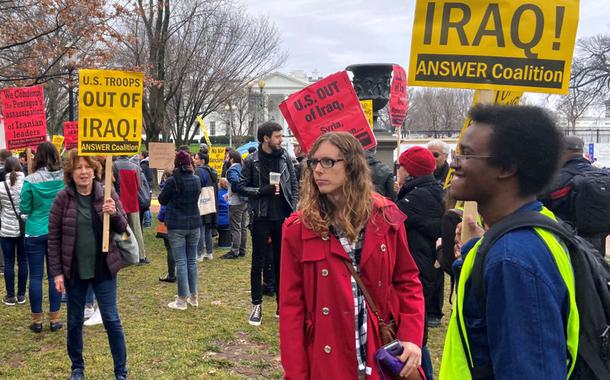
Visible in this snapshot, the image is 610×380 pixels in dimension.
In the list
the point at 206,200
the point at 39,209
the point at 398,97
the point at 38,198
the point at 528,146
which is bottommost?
the point at 206,200

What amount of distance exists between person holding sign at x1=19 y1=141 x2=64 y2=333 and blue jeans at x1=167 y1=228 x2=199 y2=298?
4.92ft

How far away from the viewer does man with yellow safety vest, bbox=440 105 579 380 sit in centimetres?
145

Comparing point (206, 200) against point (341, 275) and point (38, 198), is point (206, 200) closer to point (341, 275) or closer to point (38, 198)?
point (38, 198)

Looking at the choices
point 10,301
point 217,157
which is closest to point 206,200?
point 217,157

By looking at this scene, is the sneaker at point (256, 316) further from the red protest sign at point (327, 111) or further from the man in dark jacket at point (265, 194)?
the red protest sign at point (327, 111)

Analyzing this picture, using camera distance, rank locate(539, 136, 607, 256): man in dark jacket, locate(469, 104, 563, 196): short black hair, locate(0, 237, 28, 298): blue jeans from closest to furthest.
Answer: locate(469, 104, 563, 196): short black hair → locate(539, 136, 607, 256): man in dark jacket → locate(0, 237, 28, 298): blue jeans

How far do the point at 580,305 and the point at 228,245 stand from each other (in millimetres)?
10750

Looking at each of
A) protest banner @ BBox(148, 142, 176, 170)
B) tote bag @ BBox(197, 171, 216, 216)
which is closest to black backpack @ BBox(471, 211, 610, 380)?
tote bag @ BBox(197, 171, 216, 216)

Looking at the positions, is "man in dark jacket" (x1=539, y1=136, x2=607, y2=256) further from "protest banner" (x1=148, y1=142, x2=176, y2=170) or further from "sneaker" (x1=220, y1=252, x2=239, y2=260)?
"protest banner" (x1=148, y1=142, x2=176, y2=170)

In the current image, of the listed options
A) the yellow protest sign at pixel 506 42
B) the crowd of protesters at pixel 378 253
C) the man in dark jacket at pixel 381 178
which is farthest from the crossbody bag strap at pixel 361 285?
the man in dark jacket at pixel 381 178

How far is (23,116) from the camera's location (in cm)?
833

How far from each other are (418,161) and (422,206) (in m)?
0.44

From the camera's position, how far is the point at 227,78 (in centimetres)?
2350

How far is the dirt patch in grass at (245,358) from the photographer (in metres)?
5.14
